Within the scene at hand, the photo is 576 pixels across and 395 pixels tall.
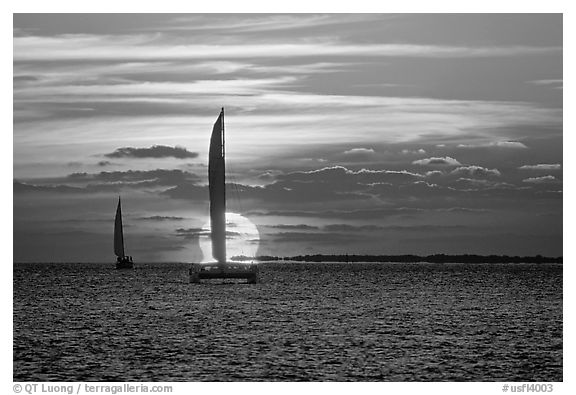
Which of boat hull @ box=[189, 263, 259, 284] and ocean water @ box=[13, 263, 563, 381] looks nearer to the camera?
ocean water @ box=[13, 263, 563, 381]

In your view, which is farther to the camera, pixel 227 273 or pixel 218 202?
pixel 227 273

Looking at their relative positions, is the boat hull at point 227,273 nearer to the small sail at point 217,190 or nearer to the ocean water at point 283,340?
the small sail at point 217,190

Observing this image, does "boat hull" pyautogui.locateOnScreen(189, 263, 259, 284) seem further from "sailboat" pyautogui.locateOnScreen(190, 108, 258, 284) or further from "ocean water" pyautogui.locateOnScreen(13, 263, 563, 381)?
"ocean water" pyautogui.locateOnScreen(13, 263, 563, 381)

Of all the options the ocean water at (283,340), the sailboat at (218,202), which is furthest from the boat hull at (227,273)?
the ocean water at (283,340)

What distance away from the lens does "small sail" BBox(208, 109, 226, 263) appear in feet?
358

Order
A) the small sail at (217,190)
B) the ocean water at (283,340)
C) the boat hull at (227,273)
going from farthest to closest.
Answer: the boat hull at (227,273)
the small sail at (217,190)
the ocean water at (283,340)

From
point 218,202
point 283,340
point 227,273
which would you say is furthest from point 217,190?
point 283,340

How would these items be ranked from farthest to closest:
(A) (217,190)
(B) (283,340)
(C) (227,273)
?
(C) (227,273) → (A) (217,190) → (B) (283,340)

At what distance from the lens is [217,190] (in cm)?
11288

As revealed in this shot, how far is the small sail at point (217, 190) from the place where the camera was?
109250 mm

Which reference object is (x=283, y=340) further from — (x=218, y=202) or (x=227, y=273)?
(x=227, y=273)

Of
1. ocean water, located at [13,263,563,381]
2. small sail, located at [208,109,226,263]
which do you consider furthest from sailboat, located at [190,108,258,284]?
ocean water, located at [13,263,563,381]
